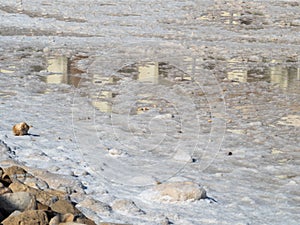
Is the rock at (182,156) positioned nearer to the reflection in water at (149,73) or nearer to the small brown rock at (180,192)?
the small brown rock at (180,192)

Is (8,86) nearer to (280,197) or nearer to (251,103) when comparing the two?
(251,103)

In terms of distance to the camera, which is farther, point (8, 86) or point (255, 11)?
point (255, 11)

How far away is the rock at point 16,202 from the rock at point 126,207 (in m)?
0.74

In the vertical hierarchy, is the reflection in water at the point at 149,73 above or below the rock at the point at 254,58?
above

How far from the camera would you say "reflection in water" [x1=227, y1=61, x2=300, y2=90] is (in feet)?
35.9

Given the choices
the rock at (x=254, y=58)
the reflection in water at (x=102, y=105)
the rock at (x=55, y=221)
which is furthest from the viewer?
the rock at (x=254, y=58)

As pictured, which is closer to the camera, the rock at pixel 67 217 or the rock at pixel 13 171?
the rock at pixel 67 217

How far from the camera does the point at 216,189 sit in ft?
18.1

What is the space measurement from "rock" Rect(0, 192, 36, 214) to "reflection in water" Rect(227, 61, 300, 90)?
21.8 ft

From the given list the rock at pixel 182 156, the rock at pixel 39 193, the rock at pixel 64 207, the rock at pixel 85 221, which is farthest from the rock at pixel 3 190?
the rock at pixel 182 156

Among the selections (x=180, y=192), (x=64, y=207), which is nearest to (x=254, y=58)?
(x=180, y=192)

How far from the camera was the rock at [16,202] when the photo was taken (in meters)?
4.38

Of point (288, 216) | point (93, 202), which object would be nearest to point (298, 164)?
point (288, 216)

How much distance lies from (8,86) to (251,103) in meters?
3.31
